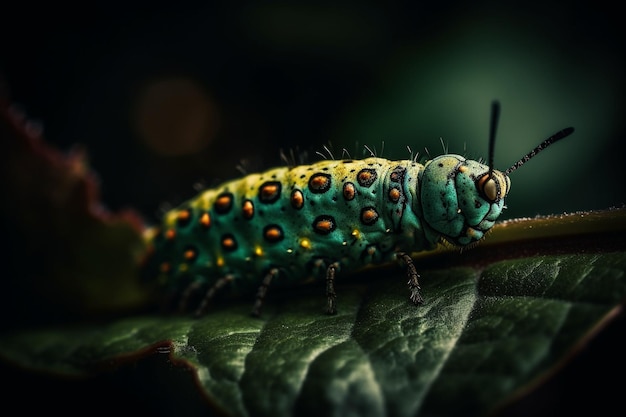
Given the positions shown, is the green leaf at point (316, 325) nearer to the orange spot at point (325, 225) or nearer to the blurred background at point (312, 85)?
the orange spot at point (325, 225)

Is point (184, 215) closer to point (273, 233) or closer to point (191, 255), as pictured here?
point (191, 255)

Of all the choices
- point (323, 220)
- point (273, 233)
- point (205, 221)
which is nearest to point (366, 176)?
point (323, 220)

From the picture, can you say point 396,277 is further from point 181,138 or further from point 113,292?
point 181,138

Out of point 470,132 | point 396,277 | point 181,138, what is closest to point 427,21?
point 470,132

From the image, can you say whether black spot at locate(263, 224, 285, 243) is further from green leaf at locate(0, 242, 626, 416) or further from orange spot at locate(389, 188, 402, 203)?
orange spot at locate(389, 188, 402, 203)

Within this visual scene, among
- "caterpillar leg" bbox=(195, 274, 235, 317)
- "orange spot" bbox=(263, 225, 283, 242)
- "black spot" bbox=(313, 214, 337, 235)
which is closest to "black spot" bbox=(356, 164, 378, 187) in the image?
"black spot" bbox=(313, 214, 337, 235)

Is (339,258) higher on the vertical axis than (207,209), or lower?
lower
